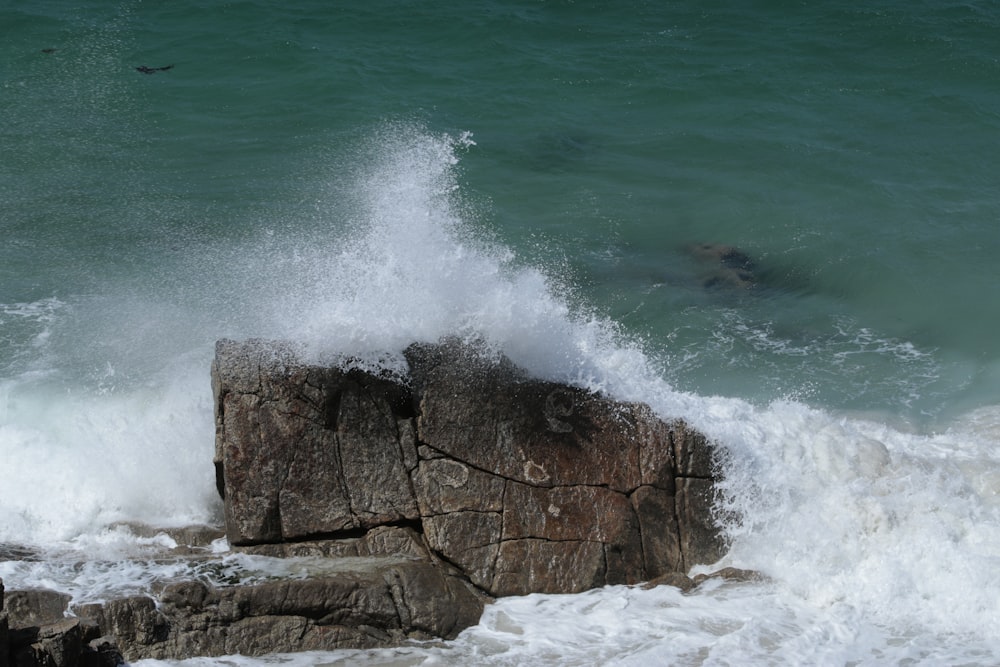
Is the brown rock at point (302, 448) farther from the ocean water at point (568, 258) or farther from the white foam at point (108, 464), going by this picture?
the white foam at point (108, 464)

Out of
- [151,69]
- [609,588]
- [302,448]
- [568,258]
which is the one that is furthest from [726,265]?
[151,69]

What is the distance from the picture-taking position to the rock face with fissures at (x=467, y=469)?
793 cm

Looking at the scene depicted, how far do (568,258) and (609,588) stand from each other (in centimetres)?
628

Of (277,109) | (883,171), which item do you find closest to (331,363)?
(277,109)

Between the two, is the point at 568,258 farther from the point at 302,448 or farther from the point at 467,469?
the point at 302,448

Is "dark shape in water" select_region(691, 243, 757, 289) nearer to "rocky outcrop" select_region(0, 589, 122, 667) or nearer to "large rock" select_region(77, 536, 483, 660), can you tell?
"large rock" select_region(77, 536, 483, 660)

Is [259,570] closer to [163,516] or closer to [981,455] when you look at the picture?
[163,516]

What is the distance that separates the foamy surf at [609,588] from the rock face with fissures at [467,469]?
0.22 metres

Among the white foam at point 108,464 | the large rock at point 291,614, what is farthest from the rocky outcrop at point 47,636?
the white foam at point 108,464

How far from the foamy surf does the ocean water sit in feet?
0.10

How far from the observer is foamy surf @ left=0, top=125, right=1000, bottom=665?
7.49 m

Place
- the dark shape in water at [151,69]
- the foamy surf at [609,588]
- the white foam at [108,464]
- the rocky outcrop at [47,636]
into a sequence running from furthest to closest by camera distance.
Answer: the dark shape in water at [151,69] → the white foam at [108,464] → the foamy surf at [609,588] → the rocky outcrop at [47,636]

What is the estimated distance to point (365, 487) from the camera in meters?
8.05

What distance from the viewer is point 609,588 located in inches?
320
